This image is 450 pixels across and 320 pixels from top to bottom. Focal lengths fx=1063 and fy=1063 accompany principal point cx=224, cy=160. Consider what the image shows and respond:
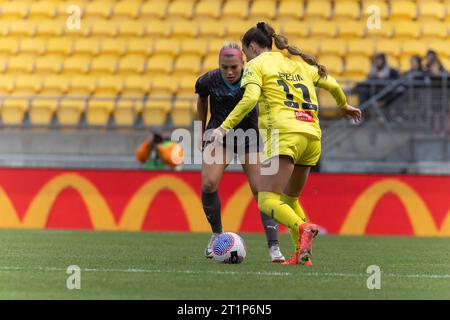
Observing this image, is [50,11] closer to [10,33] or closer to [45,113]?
[10,33]

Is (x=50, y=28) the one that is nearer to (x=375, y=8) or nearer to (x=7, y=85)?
(x=7, y=85)

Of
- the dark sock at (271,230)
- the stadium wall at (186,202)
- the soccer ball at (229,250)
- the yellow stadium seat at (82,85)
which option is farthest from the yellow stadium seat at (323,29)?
the soccer ball at (229,250)

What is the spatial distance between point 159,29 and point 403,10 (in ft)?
16.1

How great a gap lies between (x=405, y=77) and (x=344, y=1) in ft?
14.2

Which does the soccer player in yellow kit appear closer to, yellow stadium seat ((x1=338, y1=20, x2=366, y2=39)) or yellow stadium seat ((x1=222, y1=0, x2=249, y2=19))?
yellow stadium seat ((x1=338, y1=20, x2=366, y2=39))

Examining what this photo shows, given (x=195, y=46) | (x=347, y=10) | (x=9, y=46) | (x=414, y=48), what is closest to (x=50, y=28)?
(x=9, y=46)

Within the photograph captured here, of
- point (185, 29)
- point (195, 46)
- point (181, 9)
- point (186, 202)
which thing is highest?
point (181, 9)

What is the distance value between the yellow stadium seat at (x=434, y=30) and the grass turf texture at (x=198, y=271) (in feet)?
28.0

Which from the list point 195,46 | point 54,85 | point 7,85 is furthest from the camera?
point 7,85

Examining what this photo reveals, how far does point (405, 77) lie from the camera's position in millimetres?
17594

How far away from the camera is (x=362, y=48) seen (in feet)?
67.1

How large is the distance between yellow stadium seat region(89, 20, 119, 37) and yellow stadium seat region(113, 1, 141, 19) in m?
0.33

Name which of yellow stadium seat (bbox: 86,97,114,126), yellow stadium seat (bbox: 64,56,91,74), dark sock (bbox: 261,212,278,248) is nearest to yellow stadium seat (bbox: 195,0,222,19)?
yellow stadium seat (bbox: 64,56,91,74)
